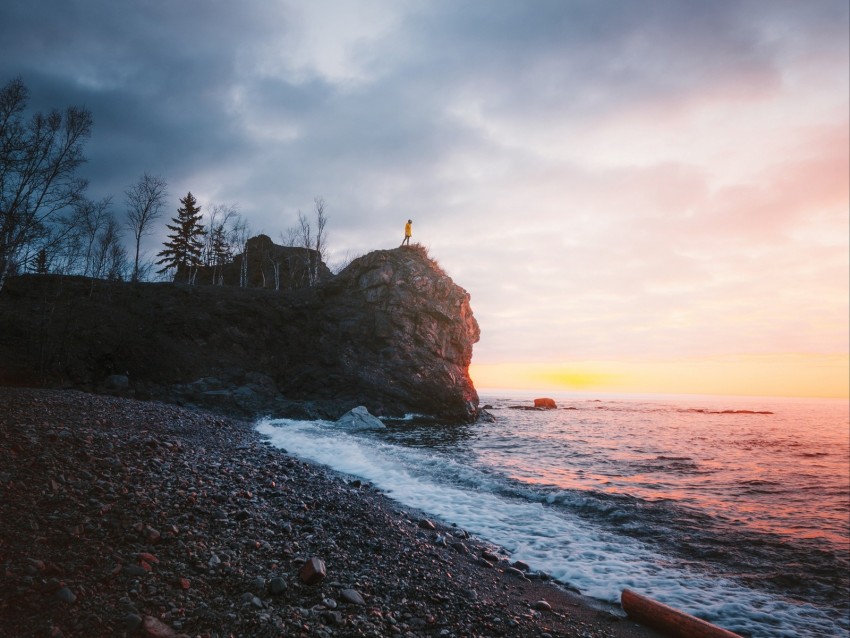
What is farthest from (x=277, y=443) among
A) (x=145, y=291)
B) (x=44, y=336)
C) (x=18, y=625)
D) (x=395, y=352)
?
(x=145, y=291)

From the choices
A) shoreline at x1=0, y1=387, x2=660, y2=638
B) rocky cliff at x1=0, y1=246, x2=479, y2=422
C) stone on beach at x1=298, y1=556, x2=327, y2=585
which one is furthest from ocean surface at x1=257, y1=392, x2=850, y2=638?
rocky cliff at x1=0, y1=246, x2=479, y2=422

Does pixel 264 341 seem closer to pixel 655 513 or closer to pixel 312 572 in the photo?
pixel 655 513

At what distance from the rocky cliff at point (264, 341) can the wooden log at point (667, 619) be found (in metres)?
27.2

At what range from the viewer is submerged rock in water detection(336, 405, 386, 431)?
1083 inches

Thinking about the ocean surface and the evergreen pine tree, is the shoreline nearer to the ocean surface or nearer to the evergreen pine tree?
the ocean surface

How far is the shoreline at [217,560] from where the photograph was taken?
12.0 feet

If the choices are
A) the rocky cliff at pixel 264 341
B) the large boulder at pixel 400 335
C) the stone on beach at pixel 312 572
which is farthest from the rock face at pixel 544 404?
the stone on beach at pixel 312 572

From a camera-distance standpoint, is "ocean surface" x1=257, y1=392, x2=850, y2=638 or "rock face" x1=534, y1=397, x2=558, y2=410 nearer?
"ocean surface" x1=257, y1=392, x2=850, y2=638

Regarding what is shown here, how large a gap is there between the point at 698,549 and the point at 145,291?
46.5 meters

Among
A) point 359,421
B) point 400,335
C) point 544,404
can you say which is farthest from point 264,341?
point 544,404

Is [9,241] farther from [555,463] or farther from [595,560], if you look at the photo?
[555,463]

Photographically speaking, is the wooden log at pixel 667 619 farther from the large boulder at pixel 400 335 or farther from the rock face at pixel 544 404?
the rock face at pixel 544 404

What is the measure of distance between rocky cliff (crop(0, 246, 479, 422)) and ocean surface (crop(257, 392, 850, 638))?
11.0 m

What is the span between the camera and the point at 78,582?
3.76 meters
